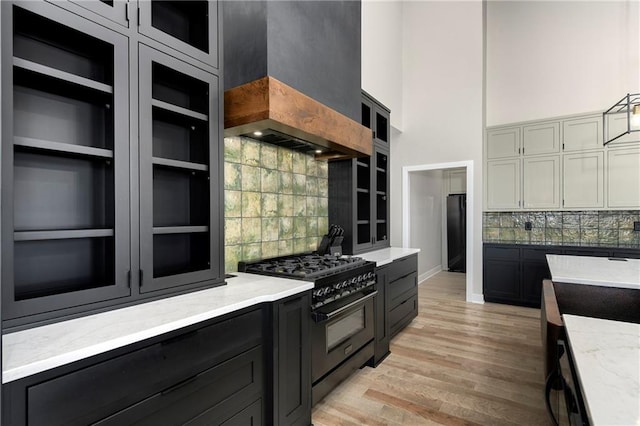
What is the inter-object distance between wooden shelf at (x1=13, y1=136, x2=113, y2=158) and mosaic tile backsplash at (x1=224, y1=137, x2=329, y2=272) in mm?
901

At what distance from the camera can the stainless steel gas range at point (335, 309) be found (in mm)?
2035

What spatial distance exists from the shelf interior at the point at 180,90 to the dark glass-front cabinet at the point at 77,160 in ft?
0.19

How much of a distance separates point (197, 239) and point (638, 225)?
5.17 m

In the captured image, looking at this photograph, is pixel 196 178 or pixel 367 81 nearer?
pixel 196 178

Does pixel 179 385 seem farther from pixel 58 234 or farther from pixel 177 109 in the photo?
pixel 177 109

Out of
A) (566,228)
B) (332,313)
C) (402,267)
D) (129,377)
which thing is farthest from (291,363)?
(566,228)

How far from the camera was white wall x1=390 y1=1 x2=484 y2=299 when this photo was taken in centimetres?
475

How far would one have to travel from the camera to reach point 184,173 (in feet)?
6.37

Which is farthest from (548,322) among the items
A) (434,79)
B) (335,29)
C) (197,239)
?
(434,79)

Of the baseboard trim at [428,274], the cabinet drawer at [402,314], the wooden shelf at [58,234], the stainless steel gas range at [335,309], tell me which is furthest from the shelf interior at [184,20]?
the baseboard trim at [428,274]

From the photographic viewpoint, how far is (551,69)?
15.2 ft

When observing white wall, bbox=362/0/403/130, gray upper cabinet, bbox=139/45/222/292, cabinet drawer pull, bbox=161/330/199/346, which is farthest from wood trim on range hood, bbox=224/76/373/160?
white wall, bbox=362/0/403/130

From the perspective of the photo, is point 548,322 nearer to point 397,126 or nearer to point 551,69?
point 397,126

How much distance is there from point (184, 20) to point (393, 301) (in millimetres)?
2841
